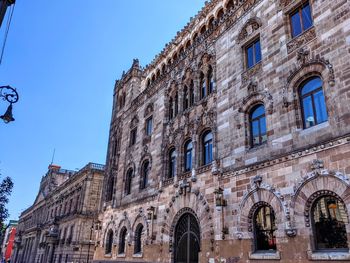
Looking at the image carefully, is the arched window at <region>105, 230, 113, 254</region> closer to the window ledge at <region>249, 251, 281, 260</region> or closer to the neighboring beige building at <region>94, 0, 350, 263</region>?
the neighboring beige building at <region>94, 0, 350, 263</region>

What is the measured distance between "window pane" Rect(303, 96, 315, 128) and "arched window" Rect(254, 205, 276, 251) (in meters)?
3.51

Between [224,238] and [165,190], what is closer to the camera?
[224,238]

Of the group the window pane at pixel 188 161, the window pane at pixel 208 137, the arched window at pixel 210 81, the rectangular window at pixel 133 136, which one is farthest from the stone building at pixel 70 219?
the arched window at pixel 210 81

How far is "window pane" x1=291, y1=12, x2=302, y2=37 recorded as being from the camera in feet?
44.6

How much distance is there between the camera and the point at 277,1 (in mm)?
14867

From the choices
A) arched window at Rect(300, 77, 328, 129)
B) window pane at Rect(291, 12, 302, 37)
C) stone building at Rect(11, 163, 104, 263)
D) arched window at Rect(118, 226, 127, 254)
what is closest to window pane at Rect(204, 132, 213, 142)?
arched window at Rect(300, 77, 328, 129)

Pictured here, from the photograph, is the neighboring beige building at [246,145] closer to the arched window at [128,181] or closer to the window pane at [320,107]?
the window pane at [320,107]

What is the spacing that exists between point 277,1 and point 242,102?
16.1 ft

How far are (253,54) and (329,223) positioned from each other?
8.71 metres

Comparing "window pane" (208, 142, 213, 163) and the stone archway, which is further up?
"window pane" (208, 142, 213, 163)

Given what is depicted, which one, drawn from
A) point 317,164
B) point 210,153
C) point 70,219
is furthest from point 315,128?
point 70,219

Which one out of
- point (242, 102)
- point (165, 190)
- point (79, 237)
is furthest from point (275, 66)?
point (79, 237)

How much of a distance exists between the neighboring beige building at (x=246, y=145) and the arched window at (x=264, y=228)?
0.05 metres

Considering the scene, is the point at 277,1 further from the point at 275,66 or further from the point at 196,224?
the point at 196,224
